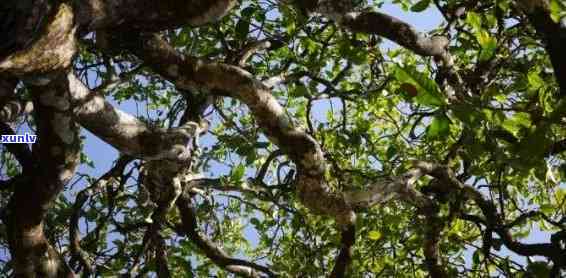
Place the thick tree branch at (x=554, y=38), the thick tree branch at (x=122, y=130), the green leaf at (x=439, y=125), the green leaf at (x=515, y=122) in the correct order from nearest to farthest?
the green leaf at (x=439, y=125), the green leaf at (x=515, y=122), the thick tree branch at (x=554, y=38), the thick tree branch at (x=122, y=130)

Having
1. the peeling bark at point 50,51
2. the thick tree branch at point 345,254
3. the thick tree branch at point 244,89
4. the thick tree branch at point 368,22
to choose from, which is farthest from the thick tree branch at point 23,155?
the thick tree branch at point 345,254

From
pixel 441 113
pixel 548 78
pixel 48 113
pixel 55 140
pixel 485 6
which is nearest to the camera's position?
pixel 441 113

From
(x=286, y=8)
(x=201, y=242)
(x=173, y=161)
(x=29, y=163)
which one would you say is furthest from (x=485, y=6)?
(x=29, y=163)

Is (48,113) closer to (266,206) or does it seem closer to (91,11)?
(91,11)

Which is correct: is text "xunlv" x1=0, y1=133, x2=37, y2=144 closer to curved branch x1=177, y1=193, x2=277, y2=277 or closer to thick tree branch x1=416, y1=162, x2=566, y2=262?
curved branch x1=177, y1=193, x2=277, y2=277

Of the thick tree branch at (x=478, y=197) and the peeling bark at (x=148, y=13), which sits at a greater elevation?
the peeling bark at (x=148, y=13)

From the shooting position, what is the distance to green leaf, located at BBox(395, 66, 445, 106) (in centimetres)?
128

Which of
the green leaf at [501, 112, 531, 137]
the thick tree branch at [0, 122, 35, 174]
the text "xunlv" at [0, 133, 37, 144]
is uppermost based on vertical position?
the text "xunlv" at [0, 133, 37, 144]

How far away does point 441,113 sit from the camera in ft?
4.73

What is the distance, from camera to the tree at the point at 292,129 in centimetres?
201

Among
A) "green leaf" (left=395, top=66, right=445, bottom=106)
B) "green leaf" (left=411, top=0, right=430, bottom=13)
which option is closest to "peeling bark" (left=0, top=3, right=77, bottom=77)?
"green leaf" (left=395, top=66, right=445, bottom=106)

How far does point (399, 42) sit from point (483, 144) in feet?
5.99

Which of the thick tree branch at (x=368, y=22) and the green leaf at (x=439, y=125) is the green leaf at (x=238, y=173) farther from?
the green leaf at (x=439, y=125)

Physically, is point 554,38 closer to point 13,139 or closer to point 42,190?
point 42,190
